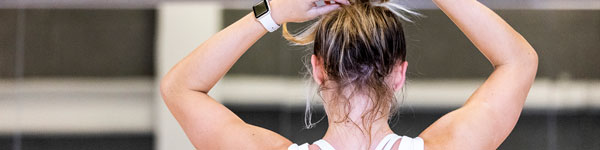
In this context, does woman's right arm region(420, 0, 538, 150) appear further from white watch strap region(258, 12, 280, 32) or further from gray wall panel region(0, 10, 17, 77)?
gray wall panel region(0, 10, 17, 77)

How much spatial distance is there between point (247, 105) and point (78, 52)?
64cm

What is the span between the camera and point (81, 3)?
7.14ft

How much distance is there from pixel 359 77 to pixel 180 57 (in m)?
1.56

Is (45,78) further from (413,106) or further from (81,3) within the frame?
(413,106)

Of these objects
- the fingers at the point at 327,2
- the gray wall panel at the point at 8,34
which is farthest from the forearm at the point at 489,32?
the gray wall panel at the point at 8,34

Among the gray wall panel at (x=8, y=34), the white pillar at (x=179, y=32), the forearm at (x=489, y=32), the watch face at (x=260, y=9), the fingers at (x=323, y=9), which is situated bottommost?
the white pillar at (x=179, y=32)

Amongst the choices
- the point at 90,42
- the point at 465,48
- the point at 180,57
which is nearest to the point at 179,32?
the point at 180,57

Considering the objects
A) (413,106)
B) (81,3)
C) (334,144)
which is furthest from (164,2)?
(334,144)

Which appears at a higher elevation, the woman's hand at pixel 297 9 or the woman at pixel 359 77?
the woman's hand at pixel 297 9

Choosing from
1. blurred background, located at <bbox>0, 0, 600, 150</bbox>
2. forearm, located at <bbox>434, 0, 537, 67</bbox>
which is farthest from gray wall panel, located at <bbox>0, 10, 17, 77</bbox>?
forearm, located at <bbox>434, 0, 537, 67</bbox>

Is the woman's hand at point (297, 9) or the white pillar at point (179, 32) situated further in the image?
the white pillar at point (179, 32)

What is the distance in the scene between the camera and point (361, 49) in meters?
0.65

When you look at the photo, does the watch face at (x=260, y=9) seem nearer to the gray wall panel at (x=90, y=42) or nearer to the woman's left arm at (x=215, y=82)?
the woman's left arm at (x=215, y=82)

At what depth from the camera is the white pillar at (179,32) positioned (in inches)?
84.5
